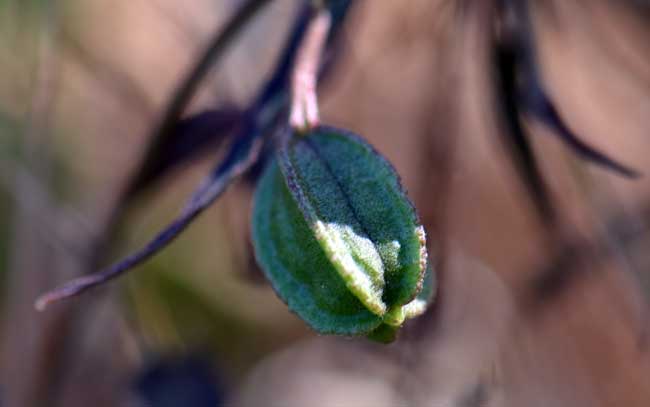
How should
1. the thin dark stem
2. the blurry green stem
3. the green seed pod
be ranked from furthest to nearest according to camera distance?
1. the thin dark stem
2. the blurry green stem
3. the green seed pod

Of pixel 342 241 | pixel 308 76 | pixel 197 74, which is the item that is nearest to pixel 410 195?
pixel 197 74

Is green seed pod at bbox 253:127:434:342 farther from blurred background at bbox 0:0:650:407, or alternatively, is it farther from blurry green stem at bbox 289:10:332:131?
blurred background at bbox 0:0:650:407

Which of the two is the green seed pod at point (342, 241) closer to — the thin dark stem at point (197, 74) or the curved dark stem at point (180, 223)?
the curved dark stem at point (180, 223)

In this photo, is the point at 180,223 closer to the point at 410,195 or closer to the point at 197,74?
the point at 197,74

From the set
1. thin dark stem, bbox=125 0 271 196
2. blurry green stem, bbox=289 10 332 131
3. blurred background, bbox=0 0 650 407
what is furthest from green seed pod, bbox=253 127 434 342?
blurred background, bbox=0 0 650 407

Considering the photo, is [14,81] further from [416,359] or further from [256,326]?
[416,359]

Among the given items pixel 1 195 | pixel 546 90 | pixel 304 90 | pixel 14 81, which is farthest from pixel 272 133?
pixel 1 195
